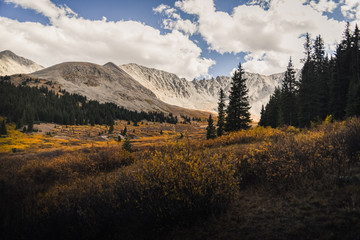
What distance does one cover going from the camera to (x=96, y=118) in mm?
105938

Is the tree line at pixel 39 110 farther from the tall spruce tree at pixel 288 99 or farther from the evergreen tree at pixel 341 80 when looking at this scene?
the evergreen tree at pixel 341 80

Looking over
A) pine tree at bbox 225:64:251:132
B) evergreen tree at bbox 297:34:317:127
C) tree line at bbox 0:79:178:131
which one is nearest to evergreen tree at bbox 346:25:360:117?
evergreen tree at bbox 297:34:317:127

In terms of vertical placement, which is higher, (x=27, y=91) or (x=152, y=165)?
(x=27, y=91)

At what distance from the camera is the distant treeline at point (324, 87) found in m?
30.6

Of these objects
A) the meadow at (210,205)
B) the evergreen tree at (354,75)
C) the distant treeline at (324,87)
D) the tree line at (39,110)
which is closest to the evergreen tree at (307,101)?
the distant treeline at (324,87)

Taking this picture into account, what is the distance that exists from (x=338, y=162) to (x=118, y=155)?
12.8 m

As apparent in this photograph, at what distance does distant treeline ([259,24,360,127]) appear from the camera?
100 feet

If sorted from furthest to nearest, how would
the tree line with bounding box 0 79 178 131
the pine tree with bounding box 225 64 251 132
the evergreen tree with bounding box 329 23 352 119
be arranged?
1. the tree line with bounding box 0 79 178 131
2. the evergreen tree with bounding box 329 23 352 119
3. the pine tree with bounding box 225 64 251 132

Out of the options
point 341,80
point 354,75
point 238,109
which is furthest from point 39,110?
point 354,75

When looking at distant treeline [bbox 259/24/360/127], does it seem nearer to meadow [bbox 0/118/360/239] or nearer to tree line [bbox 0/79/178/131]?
meadow [bbox 0/118/360/239]

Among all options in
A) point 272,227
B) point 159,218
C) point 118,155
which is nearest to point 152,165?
A: point 159,218

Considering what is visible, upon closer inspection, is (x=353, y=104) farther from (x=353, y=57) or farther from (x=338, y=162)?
(x=338, y=162)

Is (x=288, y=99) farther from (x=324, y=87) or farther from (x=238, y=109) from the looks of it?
(x=238, y=109)

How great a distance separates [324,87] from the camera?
36812 mm
